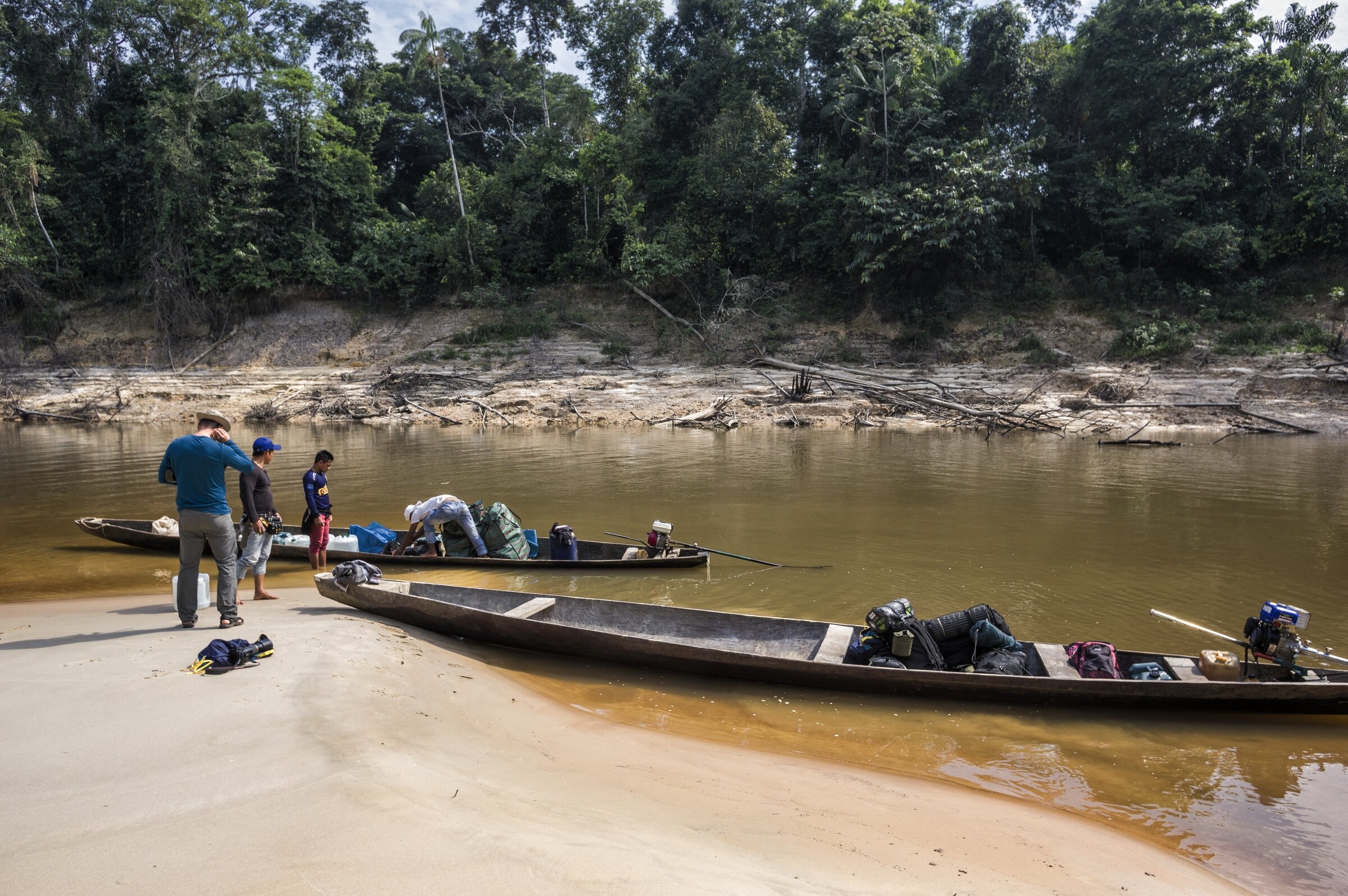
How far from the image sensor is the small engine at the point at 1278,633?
5336mm

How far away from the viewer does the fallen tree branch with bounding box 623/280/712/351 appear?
92.5 feet

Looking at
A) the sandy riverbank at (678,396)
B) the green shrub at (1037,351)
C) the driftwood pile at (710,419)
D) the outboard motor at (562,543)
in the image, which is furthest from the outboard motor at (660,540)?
the green shrub at (1037,351)

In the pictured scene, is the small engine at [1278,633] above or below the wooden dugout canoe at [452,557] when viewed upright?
above

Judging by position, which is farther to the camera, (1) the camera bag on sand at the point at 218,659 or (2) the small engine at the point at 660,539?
(2) the small engine at the point at 660,539

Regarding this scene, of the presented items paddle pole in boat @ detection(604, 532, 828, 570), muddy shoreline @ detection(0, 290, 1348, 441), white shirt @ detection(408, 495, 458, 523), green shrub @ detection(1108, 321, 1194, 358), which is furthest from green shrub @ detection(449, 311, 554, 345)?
paddle pole in boat @ detection(604, 532, 828, 570)

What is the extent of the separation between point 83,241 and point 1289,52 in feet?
151

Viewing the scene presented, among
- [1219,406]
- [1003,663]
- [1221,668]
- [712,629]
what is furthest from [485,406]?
[1221,668]

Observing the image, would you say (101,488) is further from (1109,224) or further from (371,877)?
(1109,224)

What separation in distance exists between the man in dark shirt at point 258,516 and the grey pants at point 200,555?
53 cm

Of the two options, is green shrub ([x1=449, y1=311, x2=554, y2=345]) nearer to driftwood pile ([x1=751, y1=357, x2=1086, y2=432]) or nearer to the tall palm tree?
the tall palm tree

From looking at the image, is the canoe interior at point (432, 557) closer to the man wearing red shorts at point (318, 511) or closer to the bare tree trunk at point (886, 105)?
the man wearing red shorts at point (318, 511)

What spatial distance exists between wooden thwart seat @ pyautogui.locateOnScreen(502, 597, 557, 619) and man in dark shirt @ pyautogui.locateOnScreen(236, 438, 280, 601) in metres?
2.44

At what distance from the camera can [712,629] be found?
21.8 ft

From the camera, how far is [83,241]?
3119 centimetres
